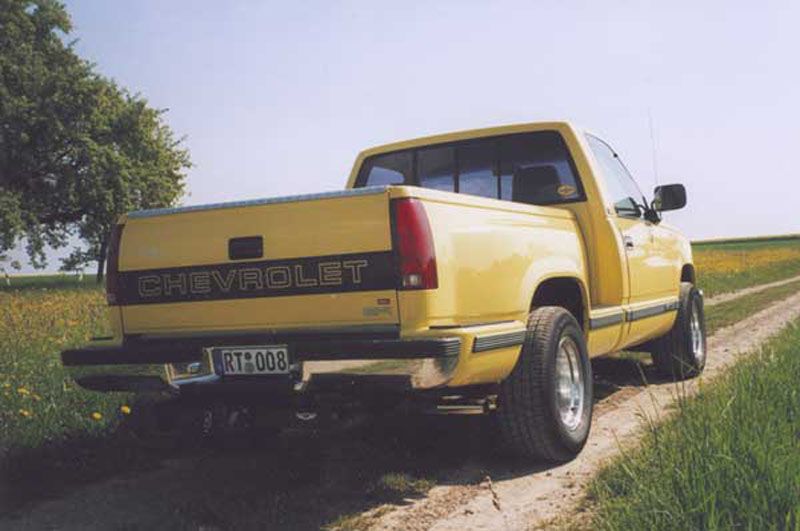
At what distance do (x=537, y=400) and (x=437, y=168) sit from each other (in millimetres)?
2223

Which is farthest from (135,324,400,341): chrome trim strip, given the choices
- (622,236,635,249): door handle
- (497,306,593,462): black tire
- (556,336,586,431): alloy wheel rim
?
(622,236,635,249): door handle

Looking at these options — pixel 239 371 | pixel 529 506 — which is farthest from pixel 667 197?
pixel 239 371

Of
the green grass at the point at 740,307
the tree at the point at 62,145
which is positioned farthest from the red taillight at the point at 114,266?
the tree at the point at 62,145

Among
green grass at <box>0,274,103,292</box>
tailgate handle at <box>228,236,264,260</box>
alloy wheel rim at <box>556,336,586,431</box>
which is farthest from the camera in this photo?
green grass at <box>0,274,103,292</box>

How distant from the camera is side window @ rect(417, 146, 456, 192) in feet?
18.1

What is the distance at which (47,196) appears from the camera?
27.8 m

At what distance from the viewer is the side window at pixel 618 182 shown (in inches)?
218

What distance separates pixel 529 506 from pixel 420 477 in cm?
70

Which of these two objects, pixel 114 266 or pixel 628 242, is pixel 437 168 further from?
pixel 114 266

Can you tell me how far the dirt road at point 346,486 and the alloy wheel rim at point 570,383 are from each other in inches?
8.8

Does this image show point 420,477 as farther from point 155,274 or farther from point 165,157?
point 165,157

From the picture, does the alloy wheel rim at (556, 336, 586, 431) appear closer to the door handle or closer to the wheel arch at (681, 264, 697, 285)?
the door handle

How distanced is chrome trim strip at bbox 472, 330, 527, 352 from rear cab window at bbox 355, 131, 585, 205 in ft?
5.26

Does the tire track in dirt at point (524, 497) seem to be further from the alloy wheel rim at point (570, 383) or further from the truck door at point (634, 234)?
the truck door at point (634, 234)
